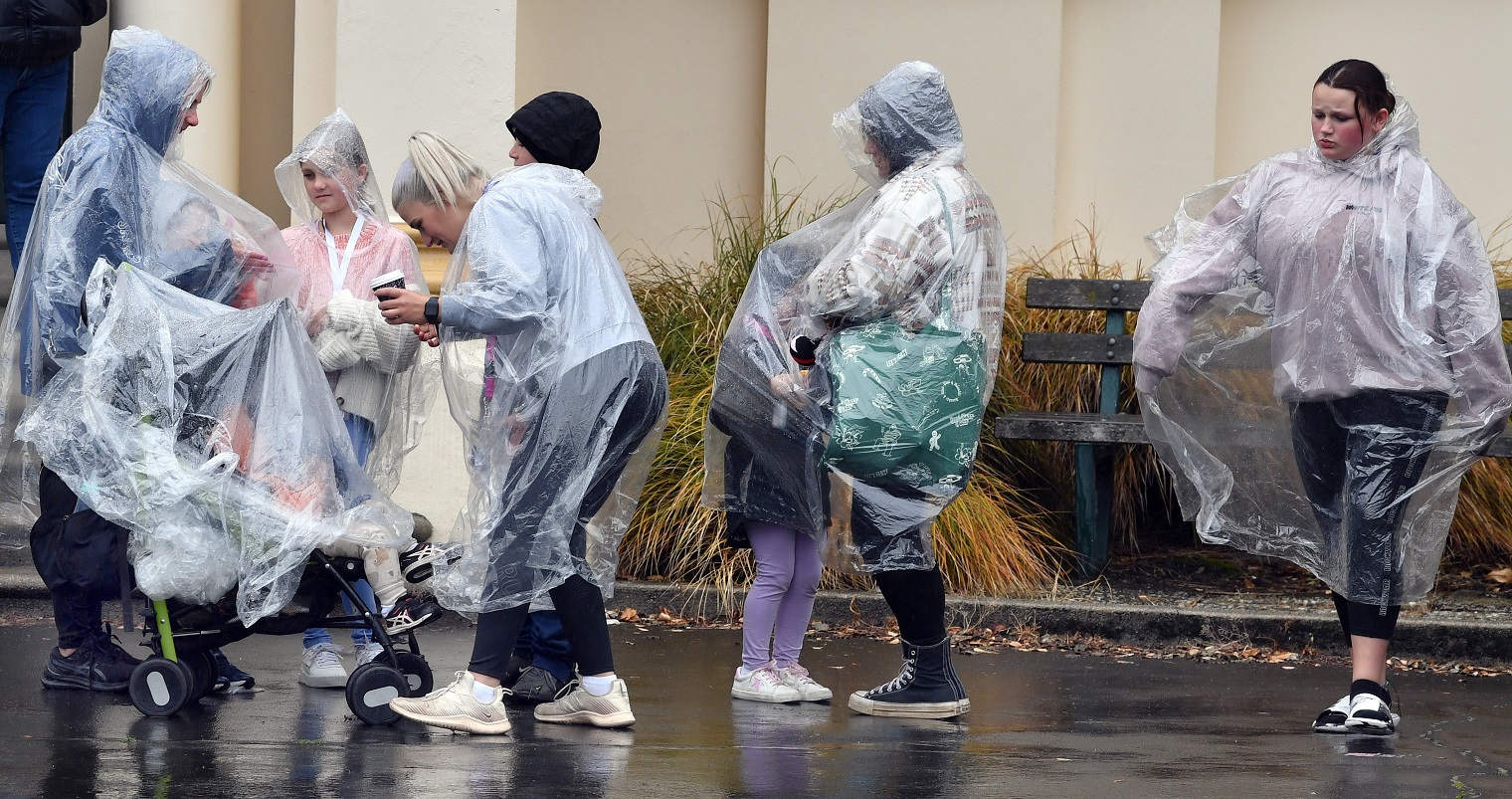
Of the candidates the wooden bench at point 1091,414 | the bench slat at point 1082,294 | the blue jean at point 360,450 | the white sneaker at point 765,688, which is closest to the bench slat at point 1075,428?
the wooden bench at point 1091,414

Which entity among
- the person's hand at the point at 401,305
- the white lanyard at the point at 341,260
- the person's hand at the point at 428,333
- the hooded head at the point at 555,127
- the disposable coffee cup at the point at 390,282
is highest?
the hooded head at the point at 555,127

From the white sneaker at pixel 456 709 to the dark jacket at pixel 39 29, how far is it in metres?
3.41

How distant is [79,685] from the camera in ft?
15.6

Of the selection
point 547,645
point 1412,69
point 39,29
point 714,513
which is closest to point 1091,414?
point 714,513

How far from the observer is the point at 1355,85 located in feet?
14.8

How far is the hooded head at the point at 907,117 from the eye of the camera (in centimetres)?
454

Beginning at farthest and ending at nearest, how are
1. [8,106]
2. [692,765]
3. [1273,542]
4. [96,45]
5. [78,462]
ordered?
[96,45], [8,106], [1273,542], [78,462], [692,765]

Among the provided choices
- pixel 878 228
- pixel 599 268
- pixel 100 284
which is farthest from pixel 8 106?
pixel 878 228

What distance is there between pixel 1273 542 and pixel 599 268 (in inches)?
83.1

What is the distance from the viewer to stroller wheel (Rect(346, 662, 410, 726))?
4.38 meters

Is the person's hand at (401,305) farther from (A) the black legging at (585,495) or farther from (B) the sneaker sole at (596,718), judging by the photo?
(B) the sneaker sole at (596,718)

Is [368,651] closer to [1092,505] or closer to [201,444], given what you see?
[201,444]

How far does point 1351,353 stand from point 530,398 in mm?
2160

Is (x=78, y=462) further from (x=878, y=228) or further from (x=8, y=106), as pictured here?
(x=8, y=106)
